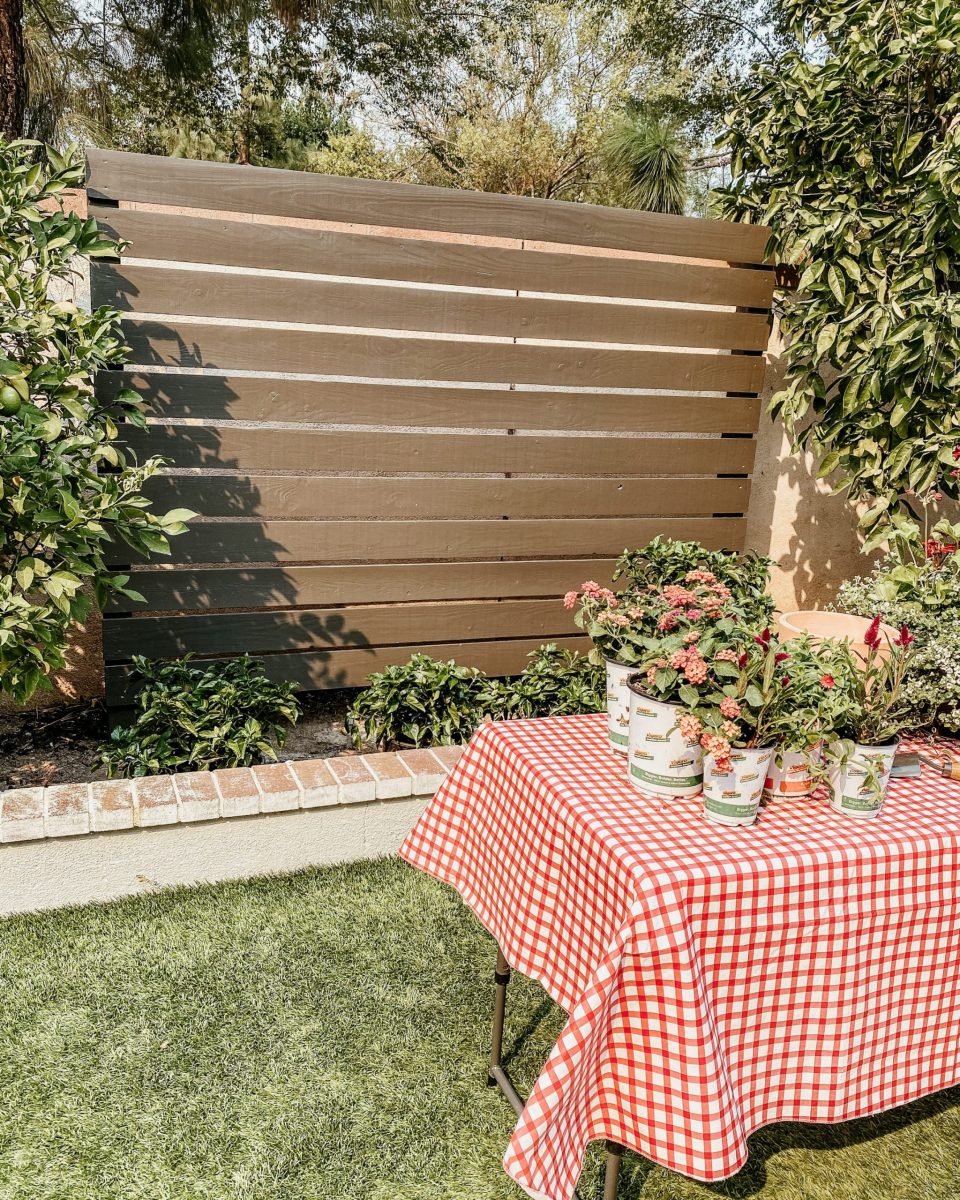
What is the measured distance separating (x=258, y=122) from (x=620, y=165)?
6.91 meters

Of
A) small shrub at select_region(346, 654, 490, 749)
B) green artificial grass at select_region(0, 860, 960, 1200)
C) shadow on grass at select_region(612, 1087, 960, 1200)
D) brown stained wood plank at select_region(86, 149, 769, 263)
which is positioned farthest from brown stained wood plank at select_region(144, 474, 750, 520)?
shadow on grass at select_region(612, 1087, 960, 1200)

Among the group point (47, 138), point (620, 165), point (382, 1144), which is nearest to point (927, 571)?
point (382, 1144)

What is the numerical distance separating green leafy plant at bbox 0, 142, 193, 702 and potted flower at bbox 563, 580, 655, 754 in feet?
4.56

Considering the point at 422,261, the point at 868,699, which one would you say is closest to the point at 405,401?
the point at 422,261

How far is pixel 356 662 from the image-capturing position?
359cm

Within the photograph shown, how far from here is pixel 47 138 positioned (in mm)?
12094

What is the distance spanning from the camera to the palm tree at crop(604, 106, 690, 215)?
41.4 feet

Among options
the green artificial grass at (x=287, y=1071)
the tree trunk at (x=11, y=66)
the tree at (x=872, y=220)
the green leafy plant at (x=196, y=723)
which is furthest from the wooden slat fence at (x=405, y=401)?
the tree trunk at (x=11, y=66)

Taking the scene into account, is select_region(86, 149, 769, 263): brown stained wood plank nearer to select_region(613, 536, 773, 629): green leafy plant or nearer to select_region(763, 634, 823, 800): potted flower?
select_region(613, 536, 773, 629): green leafy plant

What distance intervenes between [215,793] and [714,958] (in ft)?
5.65

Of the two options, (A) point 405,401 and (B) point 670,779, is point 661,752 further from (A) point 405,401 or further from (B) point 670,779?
(A) point 405,401

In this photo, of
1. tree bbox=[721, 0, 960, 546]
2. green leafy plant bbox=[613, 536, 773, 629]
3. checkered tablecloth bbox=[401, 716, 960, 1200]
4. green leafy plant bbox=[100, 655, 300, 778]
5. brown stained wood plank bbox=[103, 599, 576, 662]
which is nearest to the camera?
checkered tablecloth bbox=[401, 716, 960, 1200]

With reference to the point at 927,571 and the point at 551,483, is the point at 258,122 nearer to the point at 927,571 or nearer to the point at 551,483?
the point at 551,483

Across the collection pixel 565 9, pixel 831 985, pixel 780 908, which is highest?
pixel 565 9
